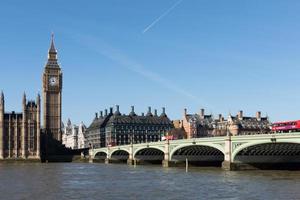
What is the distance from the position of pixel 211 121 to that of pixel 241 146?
123131mm

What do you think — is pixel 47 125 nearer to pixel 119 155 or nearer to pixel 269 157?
Result: pixel 119 155

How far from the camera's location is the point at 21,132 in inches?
6811

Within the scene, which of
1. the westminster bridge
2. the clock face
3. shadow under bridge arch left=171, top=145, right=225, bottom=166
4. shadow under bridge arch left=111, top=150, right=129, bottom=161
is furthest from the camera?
the clock face

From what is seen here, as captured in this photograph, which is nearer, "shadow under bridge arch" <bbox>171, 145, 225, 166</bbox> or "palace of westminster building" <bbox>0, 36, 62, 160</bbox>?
"shadow under bridge arch" <bbox>171, 145, 225, 166</bbox>

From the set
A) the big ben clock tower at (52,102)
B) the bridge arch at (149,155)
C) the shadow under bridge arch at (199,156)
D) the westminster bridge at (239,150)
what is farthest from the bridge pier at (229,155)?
the big ben clock tower at (52,102)

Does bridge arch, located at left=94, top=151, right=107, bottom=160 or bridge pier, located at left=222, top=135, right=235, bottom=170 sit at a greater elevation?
bridge pier, located at left=222, top=135, right=235, bottom=170

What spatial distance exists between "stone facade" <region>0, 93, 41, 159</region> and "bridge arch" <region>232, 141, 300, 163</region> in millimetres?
101650

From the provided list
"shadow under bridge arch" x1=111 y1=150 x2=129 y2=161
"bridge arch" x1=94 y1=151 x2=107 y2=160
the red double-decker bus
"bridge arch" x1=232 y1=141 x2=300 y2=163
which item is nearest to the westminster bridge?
"bridge arch" x1=232 y1=141 x2=300 y2=163

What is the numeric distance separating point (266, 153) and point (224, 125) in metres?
108

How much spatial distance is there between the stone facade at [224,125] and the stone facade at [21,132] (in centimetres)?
5415

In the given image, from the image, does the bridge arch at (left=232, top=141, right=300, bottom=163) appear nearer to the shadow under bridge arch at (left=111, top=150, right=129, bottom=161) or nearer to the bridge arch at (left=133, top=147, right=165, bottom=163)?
the bridge arch at (left=133, top=147, right=165, bottom=163)

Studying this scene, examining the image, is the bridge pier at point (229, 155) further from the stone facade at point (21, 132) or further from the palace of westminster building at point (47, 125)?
the stone facade at point (21, 132)

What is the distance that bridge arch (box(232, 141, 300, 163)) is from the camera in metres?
76.8

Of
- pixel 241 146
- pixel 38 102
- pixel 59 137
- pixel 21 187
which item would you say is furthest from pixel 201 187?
pixel 59 137
